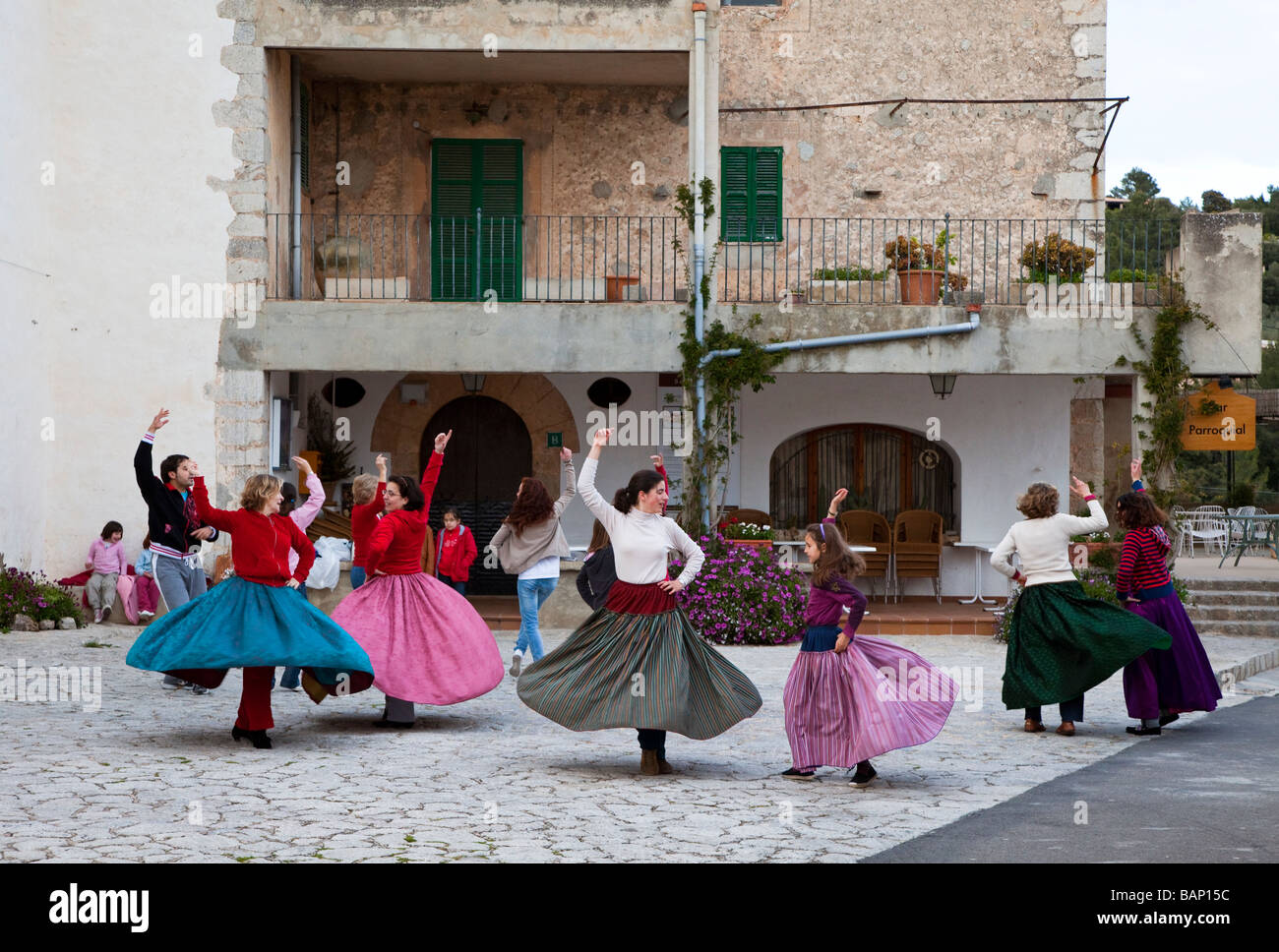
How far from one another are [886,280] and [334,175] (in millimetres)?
6722

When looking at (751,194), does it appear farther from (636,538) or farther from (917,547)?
(636,538)

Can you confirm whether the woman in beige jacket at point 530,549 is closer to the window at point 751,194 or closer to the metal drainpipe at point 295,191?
the metal drainpipe at point 295,191

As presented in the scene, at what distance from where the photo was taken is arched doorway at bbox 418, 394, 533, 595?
60.3 ft

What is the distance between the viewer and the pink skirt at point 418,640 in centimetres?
884

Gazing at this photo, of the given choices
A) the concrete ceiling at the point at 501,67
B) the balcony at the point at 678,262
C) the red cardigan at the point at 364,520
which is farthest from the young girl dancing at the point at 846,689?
the concrete ceiling at the point at 501,67

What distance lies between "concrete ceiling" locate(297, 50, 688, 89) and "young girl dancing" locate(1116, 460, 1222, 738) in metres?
7.95

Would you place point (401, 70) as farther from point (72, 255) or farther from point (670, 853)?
point (670, 853)

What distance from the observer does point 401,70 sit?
17.0 meters

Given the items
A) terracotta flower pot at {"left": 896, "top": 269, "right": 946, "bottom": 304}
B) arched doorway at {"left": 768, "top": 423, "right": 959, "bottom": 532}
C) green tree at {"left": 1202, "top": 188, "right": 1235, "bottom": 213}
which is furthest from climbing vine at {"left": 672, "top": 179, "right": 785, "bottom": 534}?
green tree at {"left": 1202, "top": 188, "right": 1235, "bottom": 213}

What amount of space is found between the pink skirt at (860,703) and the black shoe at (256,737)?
2.97 m

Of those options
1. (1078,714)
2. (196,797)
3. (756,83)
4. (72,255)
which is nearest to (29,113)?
(72,255)

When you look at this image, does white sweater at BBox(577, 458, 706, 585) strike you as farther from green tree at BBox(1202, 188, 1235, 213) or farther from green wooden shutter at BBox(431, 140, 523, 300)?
green tree at BBox(1202, 188, 1235, 213)

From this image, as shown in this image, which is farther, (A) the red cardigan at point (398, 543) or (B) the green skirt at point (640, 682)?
(A) the red cardigan at point (398, 543)
